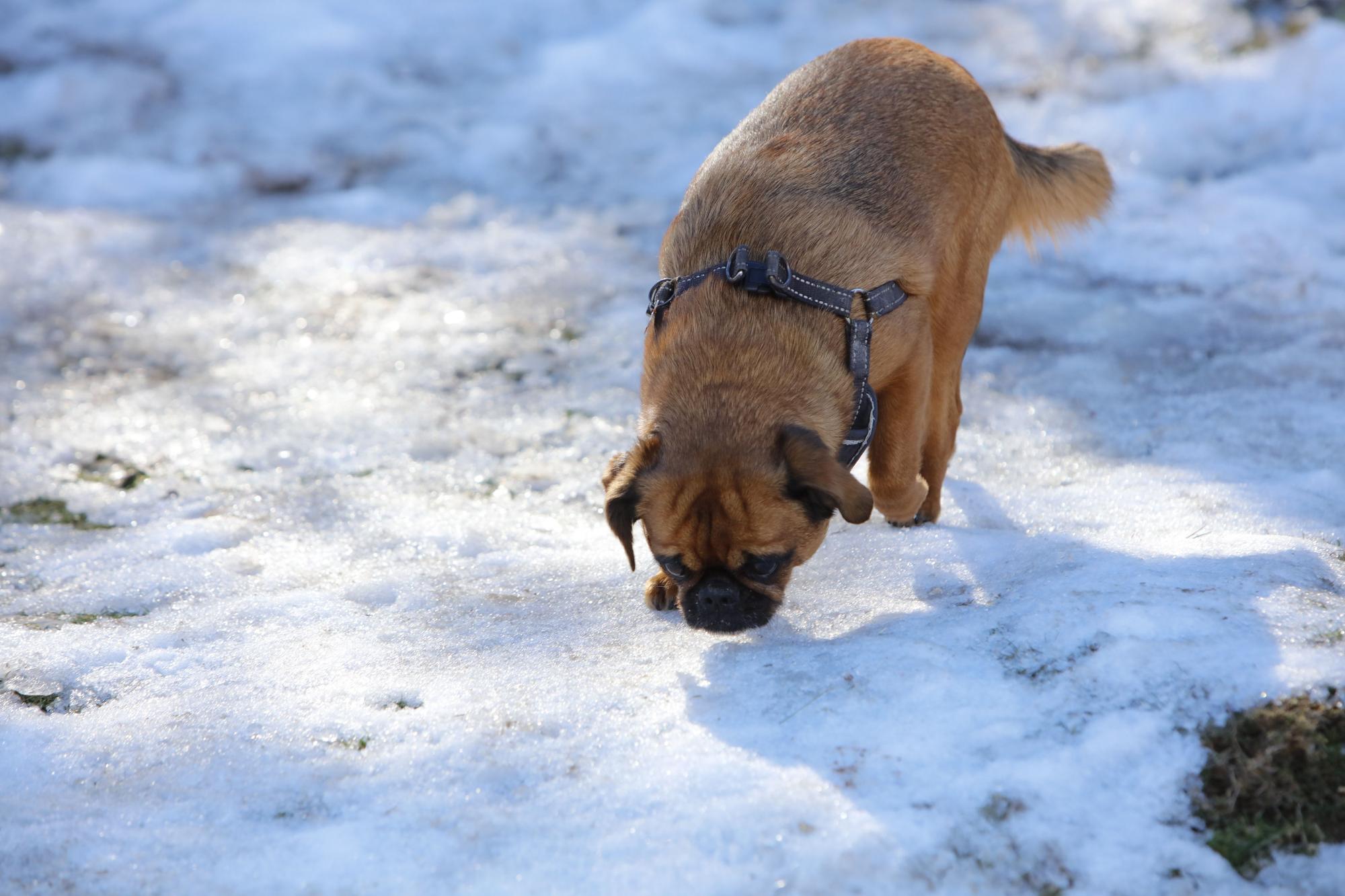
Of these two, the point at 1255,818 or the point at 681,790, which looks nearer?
the point at 1255,818

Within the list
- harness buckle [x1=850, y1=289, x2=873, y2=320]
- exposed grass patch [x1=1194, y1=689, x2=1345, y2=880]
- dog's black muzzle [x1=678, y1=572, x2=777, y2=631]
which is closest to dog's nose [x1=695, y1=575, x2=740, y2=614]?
dog's black muzzle [x1=678, y1=572, x2=777, y2=631]

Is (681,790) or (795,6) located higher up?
(795,6)

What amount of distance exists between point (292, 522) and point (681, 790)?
8.20 ft

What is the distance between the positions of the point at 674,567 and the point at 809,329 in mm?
869

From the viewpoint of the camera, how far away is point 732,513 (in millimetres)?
3340

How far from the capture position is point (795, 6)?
9.94 m

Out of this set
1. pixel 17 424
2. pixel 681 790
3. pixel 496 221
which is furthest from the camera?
pixel 496 221

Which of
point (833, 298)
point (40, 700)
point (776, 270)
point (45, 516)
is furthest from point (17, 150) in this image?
point (833, 298)

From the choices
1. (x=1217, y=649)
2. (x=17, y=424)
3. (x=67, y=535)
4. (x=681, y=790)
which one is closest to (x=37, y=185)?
(x=17, y=424)

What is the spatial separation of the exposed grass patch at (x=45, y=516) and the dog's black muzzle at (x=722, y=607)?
102 inches

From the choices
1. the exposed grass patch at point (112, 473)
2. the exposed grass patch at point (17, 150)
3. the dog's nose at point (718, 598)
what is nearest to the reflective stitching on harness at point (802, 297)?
the dog's nose at point (718, 598)

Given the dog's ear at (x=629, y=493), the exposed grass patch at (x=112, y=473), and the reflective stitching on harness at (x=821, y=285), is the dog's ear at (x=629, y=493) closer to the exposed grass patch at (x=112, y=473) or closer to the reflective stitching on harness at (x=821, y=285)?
the reflective stitching on harness at (x=821, y=285)

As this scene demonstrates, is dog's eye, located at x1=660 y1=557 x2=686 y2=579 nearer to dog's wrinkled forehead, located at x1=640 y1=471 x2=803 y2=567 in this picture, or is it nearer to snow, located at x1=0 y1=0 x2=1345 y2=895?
dog's wrinkled forehead, located at x1=640 y1=471 x2=803 y2=567

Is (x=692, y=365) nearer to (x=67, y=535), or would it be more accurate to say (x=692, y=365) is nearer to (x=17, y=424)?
(x=67, y=535)
